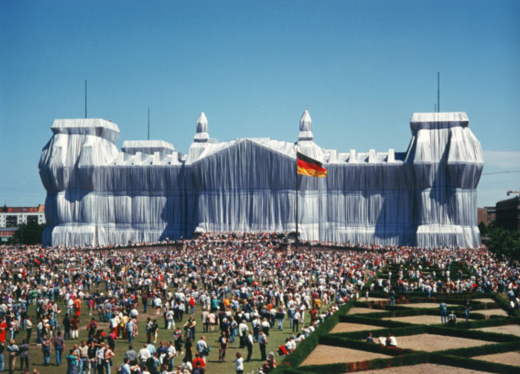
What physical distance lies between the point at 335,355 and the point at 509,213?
4279 inches

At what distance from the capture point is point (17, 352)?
878 inches

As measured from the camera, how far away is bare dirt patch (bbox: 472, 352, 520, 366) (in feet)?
74.1

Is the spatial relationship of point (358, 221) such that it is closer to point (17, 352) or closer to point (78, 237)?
point (78, 237)

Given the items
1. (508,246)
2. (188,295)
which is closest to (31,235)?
(508,246)

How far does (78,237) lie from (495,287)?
170 ft

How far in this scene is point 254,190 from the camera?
258 feet

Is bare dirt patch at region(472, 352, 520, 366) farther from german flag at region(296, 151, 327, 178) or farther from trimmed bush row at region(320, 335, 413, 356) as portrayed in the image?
german flag at region(296, 151, 327, 178)

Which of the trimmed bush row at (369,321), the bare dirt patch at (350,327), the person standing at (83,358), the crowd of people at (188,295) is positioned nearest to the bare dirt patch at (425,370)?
the crowd of people at (188,295)

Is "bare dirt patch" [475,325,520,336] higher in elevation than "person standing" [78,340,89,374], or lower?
lower

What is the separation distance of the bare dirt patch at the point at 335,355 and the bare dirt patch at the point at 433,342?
1.80 meters

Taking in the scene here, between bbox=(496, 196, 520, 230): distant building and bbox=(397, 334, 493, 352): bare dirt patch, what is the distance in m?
93.0

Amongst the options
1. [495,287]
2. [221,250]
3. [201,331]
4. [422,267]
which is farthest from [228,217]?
[201,331]

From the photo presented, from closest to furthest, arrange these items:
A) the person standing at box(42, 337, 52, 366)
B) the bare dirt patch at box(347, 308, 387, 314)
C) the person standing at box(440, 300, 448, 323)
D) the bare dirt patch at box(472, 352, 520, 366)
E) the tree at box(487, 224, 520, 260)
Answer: the bare dirt patch at box(472, 352, 520, 366)
the person standing at box(42, 337, 52, 366)
the person standing at box(440, 300, 448, 323)
the bare dirt patch at box(347, 308, 387, 314)
the tree at box(487, 224, 520, 260)

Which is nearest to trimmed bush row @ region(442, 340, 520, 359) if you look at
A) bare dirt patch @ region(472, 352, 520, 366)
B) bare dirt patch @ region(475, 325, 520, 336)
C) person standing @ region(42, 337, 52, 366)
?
bare dirt patch @ region(472, 352, 520, 366)
